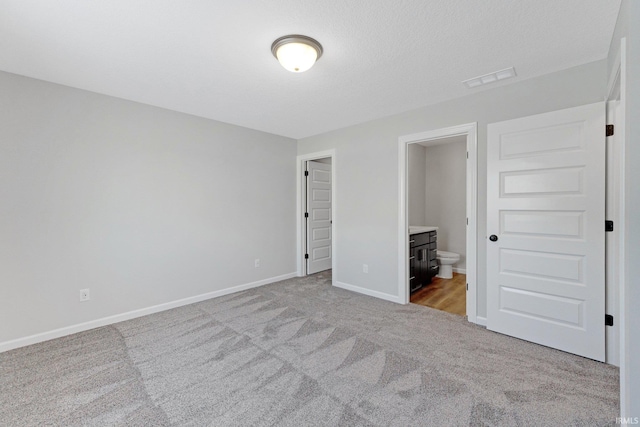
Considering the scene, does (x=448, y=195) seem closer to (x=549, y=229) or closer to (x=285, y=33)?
(x=549, y=229)

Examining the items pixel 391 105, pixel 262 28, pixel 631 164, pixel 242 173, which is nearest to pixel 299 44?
pixel 262 28

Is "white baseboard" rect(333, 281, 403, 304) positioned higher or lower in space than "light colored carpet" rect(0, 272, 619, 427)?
higher

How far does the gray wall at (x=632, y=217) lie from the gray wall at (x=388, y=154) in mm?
1226

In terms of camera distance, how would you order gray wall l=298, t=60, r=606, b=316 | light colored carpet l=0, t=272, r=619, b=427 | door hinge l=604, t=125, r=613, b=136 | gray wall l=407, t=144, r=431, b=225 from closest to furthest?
light colored carpet l=0, t=272, r=619, b=427
door hinge l=604, t=125, r=613, b=136
gray wall l=298, t=60, r=606, b=316
gray wall l=407, t=144, r=431, b=225

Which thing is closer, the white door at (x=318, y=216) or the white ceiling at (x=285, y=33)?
the white ceiling at (x=285, y=33)

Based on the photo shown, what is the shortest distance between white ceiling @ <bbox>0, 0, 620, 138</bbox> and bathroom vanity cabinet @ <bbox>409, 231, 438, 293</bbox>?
1.96 meters

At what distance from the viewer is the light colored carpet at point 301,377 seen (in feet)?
5.32

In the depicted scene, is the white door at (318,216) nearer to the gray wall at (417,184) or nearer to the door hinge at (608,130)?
the gray wall at (417,184)

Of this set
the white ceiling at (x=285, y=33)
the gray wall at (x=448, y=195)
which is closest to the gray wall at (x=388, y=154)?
the white ceiling at (x=285, y=33)

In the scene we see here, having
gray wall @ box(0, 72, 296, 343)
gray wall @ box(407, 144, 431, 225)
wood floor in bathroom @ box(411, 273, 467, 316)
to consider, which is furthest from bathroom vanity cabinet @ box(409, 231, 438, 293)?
gray wall @ box(0, 72, 296, 343)

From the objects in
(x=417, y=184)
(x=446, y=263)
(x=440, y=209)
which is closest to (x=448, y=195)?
(x=440, y=209)

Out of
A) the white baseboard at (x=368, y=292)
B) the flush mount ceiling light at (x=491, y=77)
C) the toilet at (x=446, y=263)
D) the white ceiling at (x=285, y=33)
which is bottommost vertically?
the white baseboard at (x=368, y=292)

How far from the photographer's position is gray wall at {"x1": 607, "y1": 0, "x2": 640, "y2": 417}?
4.02 ft

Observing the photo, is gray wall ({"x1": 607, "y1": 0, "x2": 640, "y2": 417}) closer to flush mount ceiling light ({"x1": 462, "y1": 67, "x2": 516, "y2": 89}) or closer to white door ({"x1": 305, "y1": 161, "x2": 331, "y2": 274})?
flush mount ceiling light ({"x1": 462, "y1": 67, "x2": 516, "y2": 89})
